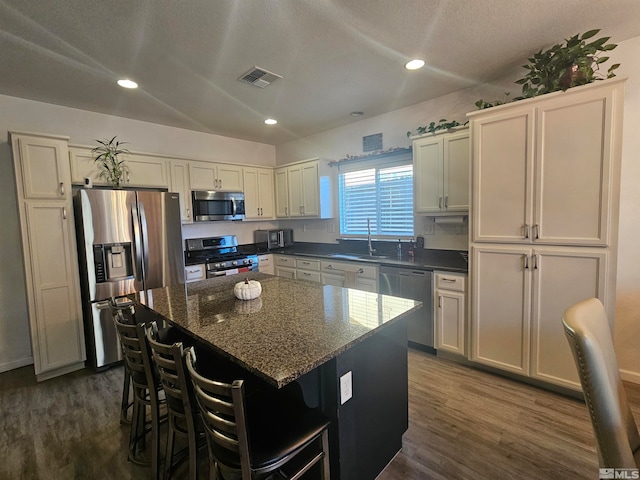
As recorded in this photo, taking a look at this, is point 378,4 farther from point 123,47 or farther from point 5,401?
point 5,401

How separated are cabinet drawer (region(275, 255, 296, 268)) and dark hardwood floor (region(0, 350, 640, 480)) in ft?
7.63

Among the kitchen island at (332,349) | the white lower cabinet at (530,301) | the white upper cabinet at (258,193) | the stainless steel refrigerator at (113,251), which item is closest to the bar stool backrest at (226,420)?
the kitchen island at (332,349)

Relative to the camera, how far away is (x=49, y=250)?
2.86m

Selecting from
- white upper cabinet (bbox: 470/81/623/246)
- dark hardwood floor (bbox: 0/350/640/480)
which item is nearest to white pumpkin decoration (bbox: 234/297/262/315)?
dark hardwood floor (bbox: 0/350/640/480)

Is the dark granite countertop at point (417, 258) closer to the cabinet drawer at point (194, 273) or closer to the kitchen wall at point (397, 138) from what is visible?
the kitchen wall at point (397, 138)

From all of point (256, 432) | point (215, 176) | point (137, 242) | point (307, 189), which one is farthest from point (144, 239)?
point (256, 432)

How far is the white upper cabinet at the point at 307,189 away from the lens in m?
4.44

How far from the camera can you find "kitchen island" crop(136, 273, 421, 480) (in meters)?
1.25

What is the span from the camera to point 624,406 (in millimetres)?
1099

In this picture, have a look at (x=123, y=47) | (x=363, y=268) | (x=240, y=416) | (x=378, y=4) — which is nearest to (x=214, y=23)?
(x=123, y=47)

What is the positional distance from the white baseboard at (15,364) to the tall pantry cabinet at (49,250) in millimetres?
563

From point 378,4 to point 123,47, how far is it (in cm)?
183

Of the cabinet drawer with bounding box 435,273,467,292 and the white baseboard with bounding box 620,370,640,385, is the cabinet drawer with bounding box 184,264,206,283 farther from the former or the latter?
the white baseboard with bounding box 620,370,640,385

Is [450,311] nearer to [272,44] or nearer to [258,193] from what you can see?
[272,44]
